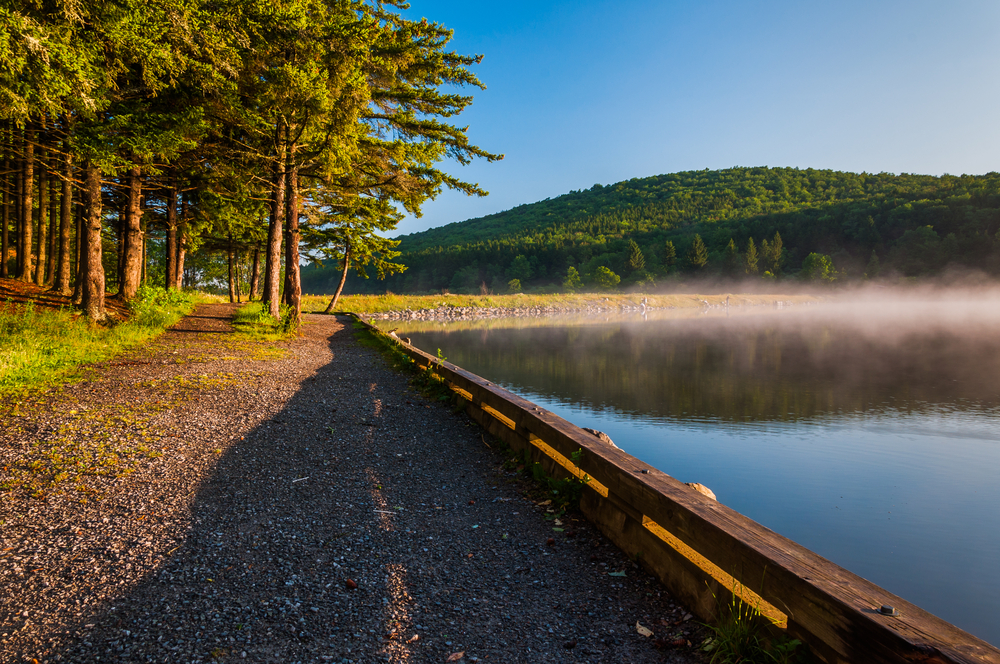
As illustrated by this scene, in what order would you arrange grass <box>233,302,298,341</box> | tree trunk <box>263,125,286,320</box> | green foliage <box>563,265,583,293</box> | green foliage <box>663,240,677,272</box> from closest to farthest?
grass <box>233,302,298,341</box> < tree trunk <box>263,125,286,320</box> < green foliage <box>563,265,583,293</box> < green foliage <box>663,240,677,272</box>

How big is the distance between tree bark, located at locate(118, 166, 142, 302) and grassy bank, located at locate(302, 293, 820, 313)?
15.9 meters

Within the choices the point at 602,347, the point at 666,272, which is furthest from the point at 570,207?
the point at 602,347

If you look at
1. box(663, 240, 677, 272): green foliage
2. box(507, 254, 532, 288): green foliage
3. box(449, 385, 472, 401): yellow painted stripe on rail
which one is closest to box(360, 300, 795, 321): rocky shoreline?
box(449, 385, 472, 401): yellow painted stripe on rail

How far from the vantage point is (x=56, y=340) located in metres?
10.1

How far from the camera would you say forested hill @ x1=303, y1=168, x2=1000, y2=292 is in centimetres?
8912

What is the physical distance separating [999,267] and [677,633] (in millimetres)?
113498

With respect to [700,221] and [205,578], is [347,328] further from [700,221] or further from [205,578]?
[700,221]

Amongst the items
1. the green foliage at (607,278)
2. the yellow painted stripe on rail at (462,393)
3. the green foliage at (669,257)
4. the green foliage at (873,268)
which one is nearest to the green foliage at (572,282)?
the green foliage at (607,278)

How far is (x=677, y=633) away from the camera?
9.00 ft

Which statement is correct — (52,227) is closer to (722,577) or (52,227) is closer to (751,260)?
(722,577)

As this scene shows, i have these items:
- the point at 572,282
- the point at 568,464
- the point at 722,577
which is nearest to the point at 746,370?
the point at 568,464

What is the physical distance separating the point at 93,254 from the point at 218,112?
4800mm

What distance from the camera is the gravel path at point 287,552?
2.66 meters

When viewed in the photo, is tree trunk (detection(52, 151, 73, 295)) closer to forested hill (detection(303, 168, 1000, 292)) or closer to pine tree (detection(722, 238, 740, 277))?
forested hill (detection(303, 168, 1000, 292))
